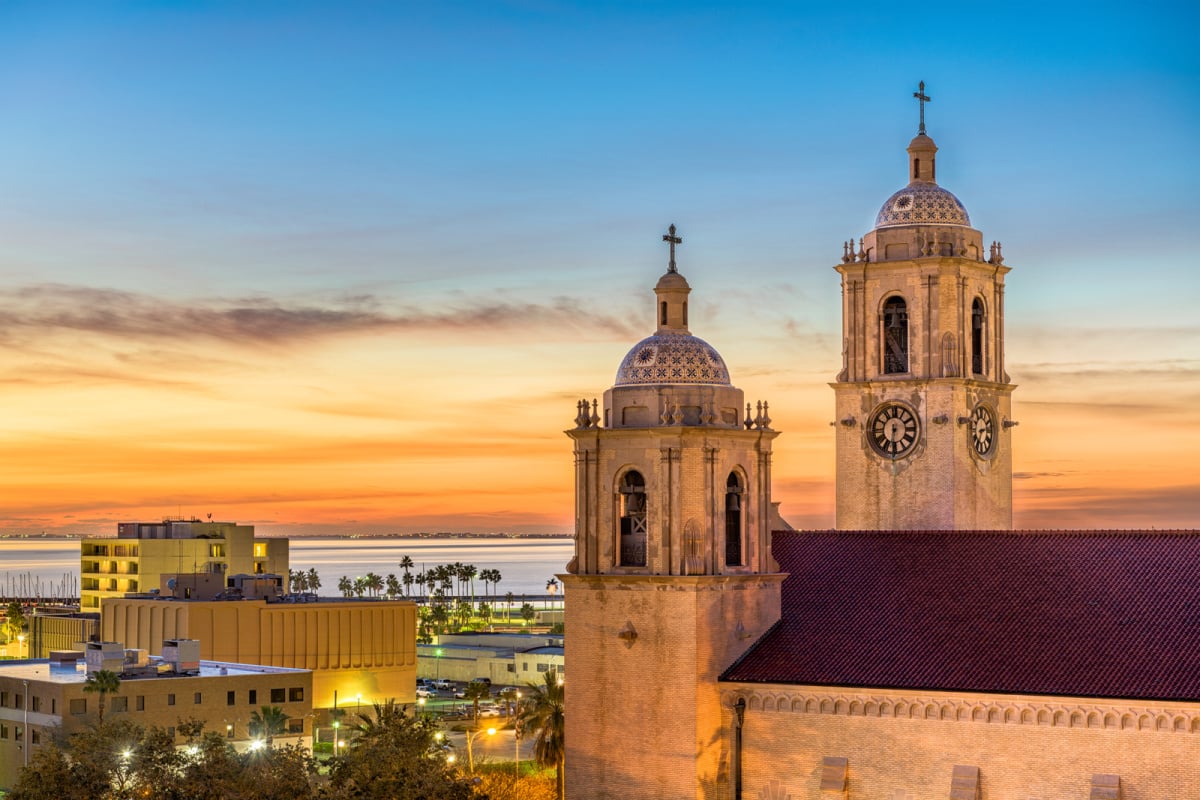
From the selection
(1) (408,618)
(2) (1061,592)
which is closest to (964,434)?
(2) (1061,592)

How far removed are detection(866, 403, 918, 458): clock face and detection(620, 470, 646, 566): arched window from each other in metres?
17.3

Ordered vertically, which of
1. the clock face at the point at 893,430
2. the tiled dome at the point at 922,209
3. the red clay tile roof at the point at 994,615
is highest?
the tiled dome at the point at 922,209

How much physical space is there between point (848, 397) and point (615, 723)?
20.5 m

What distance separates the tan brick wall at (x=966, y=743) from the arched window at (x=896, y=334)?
19.9m

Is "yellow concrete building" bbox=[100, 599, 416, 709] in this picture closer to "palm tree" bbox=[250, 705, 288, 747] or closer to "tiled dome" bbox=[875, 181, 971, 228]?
"palm tree" bbox=[250, 705, 288, 747]

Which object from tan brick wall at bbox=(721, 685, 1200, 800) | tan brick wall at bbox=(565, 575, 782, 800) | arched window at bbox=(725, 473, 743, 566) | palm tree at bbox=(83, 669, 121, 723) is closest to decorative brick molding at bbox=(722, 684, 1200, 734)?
tan brick wall at bbox=(721, 685, 1200, 800)

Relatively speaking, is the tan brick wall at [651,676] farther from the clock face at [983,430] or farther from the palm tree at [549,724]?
the clock face at [983,430]

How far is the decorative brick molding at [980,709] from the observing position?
148 feet

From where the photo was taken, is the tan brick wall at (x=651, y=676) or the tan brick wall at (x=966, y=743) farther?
the tan brick wall at (x=651, y=676)

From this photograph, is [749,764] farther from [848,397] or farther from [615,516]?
[848,397]

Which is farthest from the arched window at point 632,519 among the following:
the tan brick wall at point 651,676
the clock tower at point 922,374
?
the clock tower at point 922,374

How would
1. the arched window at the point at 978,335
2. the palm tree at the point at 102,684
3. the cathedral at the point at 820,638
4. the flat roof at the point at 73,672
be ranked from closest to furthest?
1. the cathedral at the point at 820,638
2. the arched window at the point at 978,335
3. the palm tree at the point at 102,684
4. the flat roof at the point at 73,672

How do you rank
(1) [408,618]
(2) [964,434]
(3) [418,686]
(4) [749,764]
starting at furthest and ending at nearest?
1. (3) [418,686]
2. (1) [408,618]
3. (2) [964,434]
4. (4) [749,764]

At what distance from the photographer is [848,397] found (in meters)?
68.2
